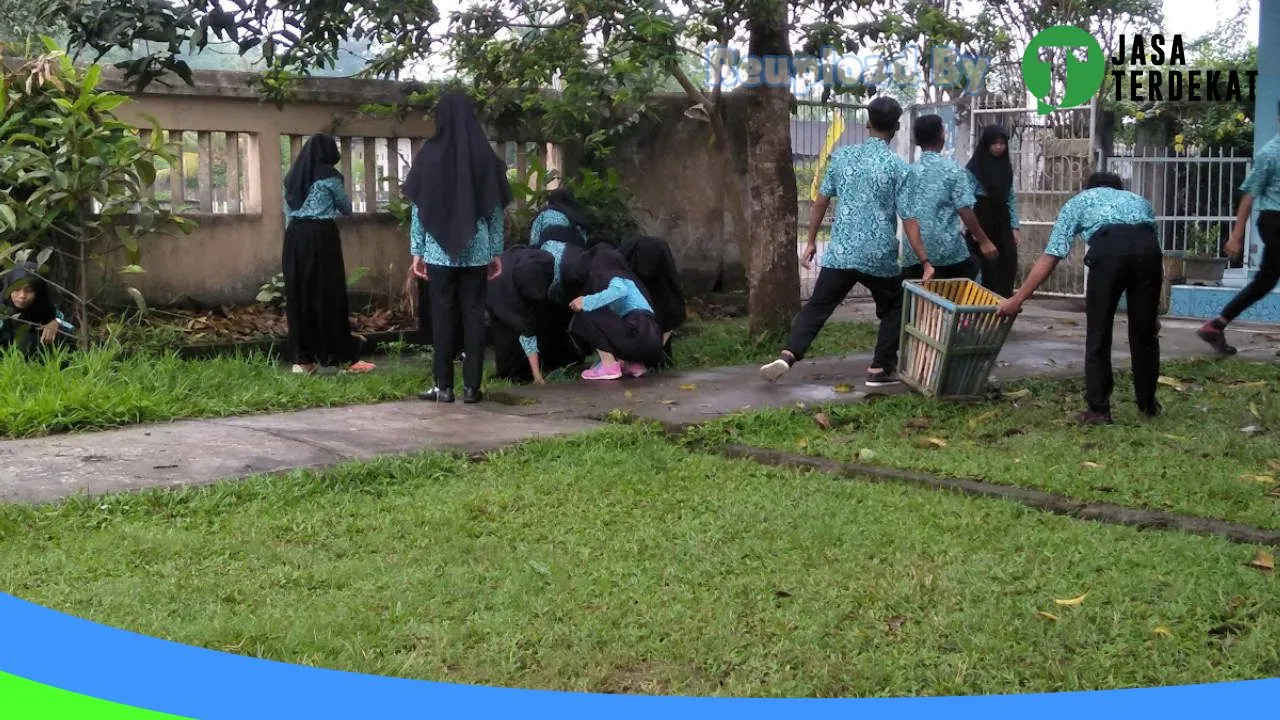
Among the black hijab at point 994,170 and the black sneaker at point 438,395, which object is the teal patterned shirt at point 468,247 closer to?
the black sneaker at point 438,395

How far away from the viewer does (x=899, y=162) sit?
835 cm

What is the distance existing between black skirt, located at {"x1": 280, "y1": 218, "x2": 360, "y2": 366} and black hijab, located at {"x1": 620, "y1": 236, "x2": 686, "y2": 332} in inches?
79.2

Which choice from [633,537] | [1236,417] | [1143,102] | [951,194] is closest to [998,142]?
[951,194]

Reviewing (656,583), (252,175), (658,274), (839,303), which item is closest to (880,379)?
(839,303)

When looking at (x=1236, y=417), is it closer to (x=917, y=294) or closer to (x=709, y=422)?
(x=917, y=294)

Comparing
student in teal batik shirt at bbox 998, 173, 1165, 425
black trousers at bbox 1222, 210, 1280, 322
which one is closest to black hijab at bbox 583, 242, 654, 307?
student in teal batik shirt at bbox 998, 173, 1165, 425

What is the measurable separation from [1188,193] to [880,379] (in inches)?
297

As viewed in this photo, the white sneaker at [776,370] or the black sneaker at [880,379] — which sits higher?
the white sneaker at [776,370]

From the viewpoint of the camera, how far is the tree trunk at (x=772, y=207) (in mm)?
10344

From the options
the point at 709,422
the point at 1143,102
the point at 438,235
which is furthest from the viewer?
the point at 1143,102

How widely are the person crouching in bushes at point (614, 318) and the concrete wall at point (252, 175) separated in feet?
9.96

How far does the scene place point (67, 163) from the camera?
28.3 feet

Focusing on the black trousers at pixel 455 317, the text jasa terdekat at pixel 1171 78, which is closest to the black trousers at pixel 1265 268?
the black trousers at pixel 455 317

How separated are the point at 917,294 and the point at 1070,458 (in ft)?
6.26
